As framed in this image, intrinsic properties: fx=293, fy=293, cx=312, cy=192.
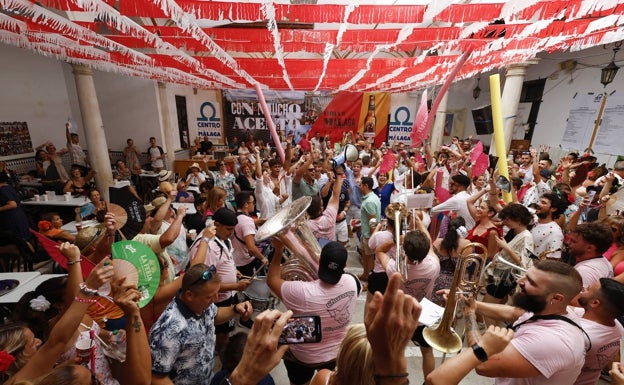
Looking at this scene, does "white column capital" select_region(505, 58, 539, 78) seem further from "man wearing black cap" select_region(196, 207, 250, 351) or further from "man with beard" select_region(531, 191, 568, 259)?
"man wearing black cap" select_region(196, 207, 250, 351)

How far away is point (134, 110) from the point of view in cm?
1208

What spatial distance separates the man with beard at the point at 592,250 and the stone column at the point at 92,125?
1054 centimetres

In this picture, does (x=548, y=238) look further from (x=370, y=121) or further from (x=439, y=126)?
(x=370, y=121)

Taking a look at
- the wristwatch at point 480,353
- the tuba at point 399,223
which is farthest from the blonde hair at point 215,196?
the wristwatch at point 480,353

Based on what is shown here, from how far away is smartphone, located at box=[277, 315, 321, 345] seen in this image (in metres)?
1.61

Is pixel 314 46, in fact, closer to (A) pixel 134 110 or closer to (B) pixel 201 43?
(B) pixel 201 43

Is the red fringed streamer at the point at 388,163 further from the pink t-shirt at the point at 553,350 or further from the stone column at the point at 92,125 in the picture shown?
the stone column at the point at 92,125

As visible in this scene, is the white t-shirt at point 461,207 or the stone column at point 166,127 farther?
the stone column at point 166,127

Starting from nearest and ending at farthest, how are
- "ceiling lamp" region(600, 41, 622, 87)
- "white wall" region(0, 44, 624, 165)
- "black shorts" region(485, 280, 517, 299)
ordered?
"black shorts" region(485, 280, 517, 299) < "ceiling lamp" region(600, 41, 622, 87) < "white wall" region(0, 44, 624, 165)

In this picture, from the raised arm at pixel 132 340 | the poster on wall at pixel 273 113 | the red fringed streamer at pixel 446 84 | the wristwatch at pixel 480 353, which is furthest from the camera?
the poster on wall at pixel 273 113

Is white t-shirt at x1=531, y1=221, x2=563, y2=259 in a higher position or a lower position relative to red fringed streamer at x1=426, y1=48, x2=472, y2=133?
lower

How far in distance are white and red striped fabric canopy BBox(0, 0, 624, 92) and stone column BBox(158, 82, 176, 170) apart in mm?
6064

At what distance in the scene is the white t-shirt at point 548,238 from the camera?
10.6 feet

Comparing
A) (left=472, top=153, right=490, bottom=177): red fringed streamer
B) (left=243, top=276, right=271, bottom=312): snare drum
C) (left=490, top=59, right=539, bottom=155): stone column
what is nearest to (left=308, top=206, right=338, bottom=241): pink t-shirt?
(left=243, top=276, right=271, bottom=312): snare drum
